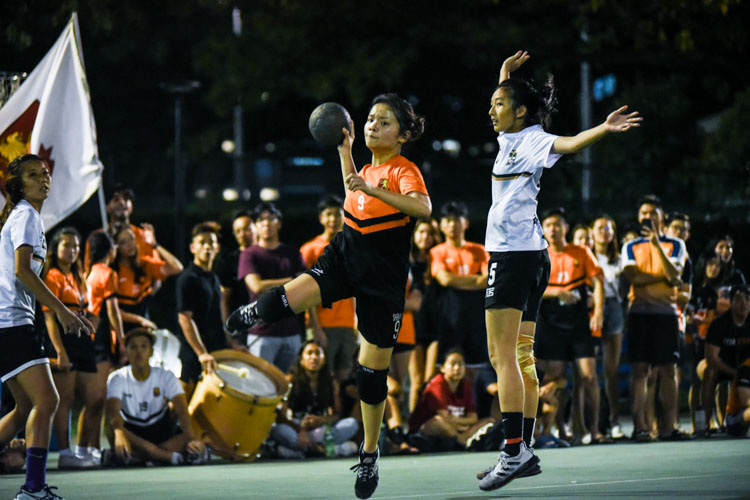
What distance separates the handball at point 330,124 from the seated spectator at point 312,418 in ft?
13.0

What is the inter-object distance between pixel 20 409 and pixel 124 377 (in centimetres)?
281

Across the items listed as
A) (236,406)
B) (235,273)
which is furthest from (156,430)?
(235,273)

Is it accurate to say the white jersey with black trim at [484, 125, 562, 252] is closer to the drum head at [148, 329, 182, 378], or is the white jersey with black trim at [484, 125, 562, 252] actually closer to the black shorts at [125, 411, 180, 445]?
the black shorts at [125, 411, 180, 445]

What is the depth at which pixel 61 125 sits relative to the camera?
1016 cm

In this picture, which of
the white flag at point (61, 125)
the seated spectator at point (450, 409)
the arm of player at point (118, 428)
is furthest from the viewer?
the seated spectator at point (450, 409)

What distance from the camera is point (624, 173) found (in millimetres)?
19484

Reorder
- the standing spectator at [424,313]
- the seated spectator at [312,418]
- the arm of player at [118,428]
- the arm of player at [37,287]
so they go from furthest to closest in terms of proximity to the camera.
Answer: the standing spectator at [424,313], the seated spectator at [312,418], the arm of player at [118,428], the arm of player at [37,287]

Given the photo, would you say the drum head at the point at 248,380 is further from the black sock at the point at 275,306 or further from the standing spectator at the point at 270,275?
the black sock at the point at 275,306

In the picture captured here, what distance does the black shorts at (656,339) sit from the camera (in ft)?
37.5

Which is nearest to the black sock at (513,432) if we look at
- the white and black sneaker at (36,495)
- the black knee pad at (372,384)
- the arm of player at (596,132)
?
the black knee pad at (372,384)

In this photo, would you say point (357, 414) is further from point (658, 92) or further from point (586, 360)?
point (658, 92)

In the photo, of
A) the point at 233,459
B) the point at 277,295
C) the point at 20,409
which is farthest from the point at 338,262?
the point at 233,459

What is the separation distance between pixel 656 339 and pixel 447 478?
4.01m

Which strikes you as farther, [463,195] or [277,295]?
[463,195]
